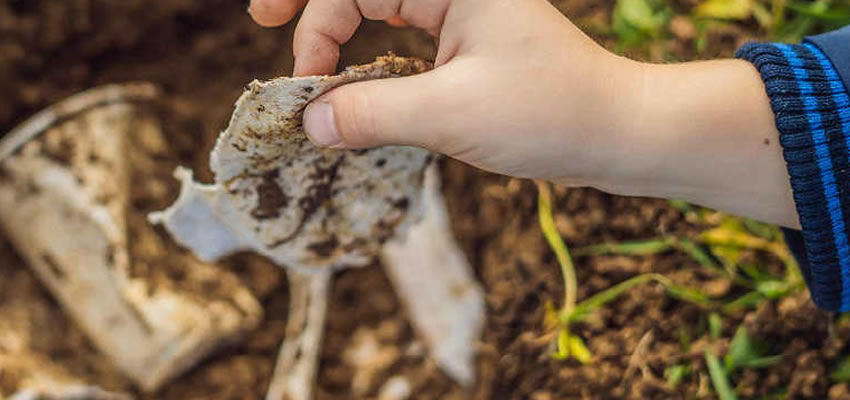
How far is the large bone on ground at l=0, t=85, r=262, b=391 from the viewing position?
118 cm

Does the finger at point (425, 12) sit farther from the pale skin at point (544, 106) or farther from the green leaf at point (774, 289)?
the green leaf at point (774, 289)

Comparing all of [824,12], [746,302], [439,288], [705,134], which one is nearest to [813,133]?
[705,134]

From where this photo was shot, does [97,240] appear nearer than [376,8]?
No

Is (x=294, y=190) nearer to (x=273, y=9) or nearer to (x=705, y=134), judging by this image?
(x=273, y=9)

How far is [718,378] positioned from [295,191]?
0.58 metres

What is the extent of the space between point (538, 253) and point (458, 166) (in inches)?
8.7

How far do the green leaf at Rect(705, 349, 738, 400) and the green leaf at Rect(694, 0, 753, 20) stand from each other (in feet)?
1.69

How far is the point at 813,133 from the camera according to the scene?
75 centimetres

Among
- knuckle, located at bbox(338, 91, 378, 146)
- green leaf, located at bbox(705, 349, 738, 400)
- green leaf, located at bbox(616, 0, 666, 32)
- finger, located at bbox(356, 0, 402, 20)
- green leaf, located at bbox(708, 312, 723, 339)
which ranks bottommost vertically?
green leaf, located at bbox(705, 349, 738, 400)

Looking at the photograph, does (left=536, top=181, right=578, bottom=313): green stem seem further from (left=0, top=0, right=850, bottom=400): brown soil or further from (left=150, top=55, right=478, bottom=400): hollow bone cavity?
(left=150, top=55, right=478, bottom=400): hollow bone cavity

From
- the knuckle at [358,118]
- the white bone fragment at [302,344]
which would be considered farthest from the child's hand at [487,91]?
the white bone fragment at [302,344]

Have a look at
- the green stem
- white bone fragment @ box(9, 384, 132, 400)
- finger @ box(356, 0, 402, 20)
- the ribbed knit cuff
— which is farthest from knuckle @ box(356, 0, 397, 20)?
white bone fragment @ box(9, 384, 132, 400)

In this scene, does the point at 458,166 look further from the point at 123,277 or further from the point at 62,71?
the point at 62,71

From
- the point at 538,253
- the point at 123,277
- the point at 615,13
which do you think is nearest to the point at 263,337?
the point at 123,277
